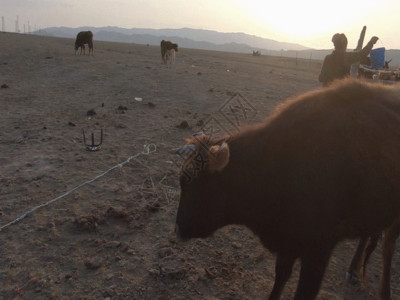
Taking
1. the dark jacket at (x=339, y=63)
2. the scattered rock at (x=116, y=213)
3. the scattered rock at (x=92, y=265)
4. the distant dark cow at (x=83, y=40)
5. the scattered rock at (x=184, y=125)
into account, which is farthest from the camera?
the distant dark cow at (x=83, y=40)

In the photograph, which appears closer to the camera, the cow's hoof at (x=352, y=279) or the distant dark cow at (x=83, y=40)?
the cow's hoof at (x=352, y=279)

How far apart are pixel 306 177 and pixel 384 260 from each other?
187cm

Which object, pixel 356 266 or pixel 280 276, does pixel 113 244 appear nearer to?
pixel 280 276

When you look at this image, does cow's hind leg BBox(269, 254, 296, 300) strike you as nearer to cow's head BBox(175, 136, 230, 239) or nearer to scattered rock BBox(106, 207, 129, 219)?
cow's head BBox(175, 136, 230, 239)

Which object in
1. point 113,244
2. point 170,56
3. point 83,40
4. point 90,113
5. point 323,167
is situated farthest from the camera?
point 83,40

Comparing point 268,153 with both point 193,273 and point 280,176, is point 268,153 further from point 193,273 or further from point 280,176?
point 193,273

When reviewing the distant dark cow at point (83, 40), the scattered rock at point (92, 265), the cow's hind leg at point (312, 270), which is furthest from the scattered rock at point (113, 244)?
the distant dark cow at point (83, 40)

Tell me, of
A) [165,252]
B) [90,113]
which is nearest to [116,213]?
[165,252]

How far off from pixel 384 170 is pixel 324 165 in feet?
1.83

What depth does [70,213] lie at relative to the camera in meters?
4.74

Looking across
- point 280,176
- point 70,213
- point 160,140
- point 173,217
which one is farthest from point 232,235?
point 160,140

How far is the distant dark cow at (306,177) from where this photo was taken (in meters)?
2.92

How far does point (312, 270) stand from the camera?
9.84ft

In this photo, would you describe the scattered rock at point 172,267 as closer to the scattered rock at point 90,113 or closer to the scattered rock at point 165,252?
the scattered rock at point 165,252
